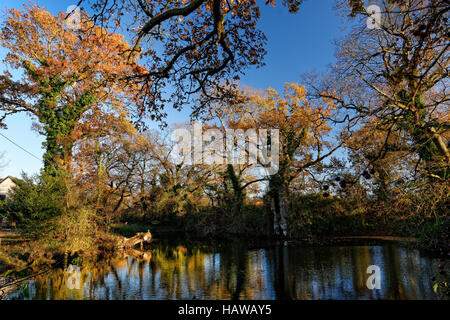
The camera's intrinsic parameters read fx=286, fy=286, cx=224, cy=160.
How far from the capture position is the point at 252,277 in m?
9.47

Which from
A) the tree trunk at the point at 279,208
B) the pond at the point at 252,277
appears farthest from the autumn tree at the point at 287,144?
the pond at the point at 252,277

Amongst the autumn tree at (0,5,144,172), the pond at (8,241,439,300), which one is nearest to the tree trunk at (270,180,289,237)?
the pond at (8,241,439,300)

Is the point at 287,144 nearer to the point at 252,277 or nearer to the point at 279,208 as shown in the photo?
the point at 279,208

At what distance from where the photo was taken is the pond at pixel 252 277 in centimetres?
748

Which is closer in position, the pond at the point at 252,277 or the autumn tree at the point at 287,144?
the pond at the point at 252,277

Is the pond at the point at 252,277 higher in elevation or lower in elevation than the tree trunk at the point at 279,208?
lower

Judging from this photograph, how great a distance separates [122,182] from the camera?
2747cm

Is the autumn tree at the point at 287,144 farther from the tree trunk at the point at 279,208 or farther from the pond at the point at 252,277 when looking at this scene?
the pond at the point at 252,277

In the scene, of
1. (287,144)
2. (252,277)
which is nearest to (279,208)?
(287,144)

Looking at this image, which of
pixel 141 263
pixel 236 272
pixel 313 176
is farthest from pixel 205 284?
pixel 313 176

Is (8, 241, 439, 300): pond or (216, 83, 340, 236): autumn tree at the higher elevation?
(216, 83, 340, 236): autumn tree

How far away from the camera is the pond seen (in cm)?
748

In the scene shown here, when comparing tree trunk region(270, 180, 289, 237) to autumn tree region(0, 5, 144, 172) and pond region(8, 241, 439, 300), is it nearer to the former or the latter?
pond region(8, 241, 439, 300)
